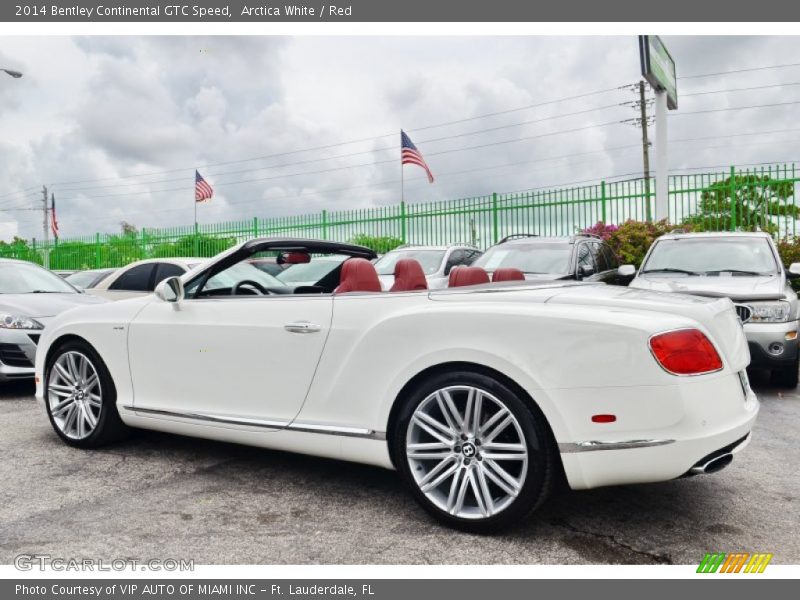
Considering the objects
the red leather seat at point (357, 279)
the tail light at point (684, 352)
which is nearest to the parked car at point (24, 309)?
the red leather seat at point (357, 279)

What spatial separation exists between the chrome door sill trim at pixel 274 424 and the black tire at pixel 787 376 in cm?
486

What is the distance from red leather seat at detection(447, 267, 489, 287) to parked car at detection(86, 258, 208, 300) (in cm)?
604

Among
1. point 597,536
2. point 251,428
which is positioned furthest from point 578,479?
point 251,428

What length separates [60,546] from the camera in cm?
289

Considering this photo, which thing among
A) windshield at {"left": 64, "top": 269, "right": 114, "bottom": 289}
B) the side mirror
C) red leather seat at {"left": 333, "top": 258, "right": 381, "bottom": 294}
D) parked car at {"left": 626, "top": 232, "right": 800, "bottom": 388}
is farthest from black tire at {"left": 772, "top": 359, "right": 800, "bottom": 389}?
windshield at {"left": 64, "top": 269, "right": 114, "bottom": 289}

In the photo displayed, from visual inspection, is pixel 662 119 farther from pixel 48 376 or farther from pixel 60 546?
pixel 60 546

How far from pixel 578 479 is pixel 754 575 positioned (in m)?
0.73

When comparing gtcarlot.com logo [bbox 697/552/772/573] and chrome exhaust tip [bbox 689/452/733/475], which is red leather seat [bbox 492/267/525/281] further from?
gtcarlot.com logo [bbox 697/552/772/573]

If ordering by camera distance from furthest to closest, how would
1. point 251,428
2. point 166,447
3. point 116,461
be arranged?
point 166,447 < point 116,461 < point 251,428

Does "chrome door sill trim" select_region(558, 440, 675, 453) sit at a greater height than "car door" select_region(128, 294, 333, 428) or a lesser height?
lesser

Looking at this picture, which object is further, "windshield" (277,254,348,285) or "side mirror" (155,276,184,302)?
"windshield" (277,254,348,285)

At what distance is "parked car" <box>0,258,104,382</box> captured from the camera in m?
6.29

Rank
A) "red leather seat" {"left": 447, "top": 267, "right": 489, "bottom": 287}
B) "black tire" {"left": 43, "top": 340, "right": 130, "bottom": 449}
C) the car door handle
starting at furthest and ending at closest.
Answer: "black tire" {"left": 43, "top": 340, "right": 130, "bottom": 449}
"red leather seat" {"left": 447, "top": 267, "right": 489, "bottom": 287}
the car door handle
